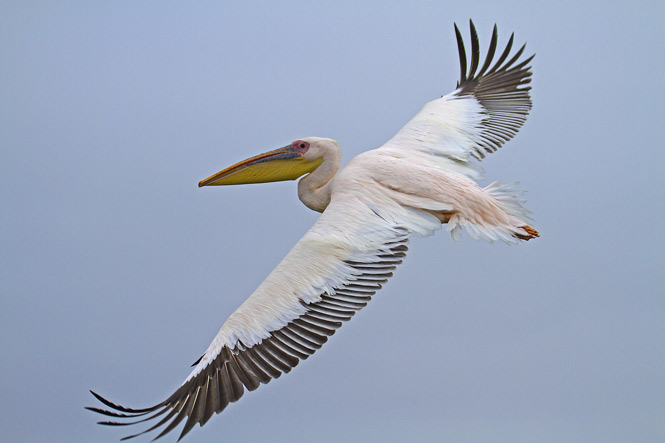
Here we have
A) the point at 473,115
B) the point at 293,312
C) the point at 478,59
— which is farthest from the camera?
the point at 478,59

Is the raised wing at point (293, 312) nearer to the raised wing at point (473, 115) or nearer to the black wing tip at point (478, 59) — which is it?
the raised wing at point (473, 115)

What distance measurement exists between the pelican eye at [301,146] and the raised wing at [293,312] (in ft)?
3.91

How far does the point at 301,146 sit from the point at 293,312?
6.58 feet

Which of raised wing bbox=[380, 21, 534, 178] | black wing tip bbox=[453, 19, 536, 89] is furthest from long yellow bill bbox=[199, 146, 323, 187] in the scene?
black wing tip bbox=[453, 19, 536, 89]

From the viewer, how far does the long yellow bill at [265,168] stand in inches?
247

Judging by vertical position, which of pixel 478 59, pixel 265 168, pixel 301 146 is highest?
pixel 478 59

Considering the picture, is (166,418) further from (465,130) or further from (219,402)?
(465,130)

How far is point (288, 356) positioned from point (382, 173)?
1739 millimetres

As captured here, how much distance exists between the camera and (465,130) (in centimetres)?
679

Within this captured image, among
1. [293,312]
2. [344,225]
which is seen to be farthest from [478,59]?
[293,312]

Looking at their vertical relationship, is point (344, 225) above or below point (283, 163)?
below

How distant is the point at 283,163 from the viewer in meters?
6.31

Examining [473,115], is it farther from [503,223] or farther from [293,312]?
[293,312]

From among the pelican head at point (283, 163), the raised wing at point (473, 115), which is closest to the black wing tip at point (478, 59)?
the raised wing at point (473, 115)
